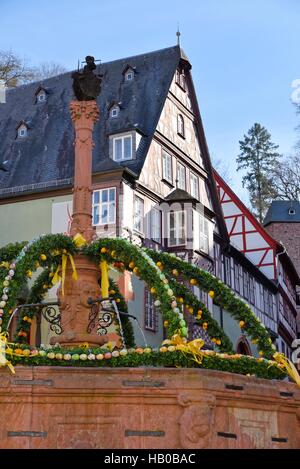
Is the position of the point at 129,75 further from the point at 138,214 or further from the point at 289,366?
the point at 289,366

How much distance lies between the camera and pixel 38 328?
21656 millimetres

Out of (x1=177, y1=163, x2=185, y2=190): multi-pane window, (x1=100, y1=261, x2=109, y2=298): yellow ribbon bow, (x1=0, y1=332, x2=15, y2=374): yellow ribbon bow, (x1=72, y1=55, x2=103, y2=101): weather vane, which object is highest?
(x1=177, y1=163, x2=185, y2=190): multi-pane window

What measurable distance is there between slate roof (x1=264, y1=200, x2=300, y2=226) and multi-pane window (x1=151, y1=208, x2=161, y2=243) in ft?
84.4

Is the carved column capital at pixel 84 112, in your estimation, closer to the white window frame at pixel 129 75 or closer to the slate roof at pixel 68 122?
the slate roof at pixel 68 122

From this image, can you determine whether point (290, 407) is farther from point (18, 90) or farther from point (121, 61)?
point (18, 90)

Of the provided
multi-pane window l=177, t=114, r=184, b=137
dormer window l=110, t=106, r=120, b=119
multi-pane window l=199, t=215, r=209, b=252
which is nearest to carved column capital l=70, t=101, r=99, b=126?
dormer window l=110, t=106, r=120, b=119

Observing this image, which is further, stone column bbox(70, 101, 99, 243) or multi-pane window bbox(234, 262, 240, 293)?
multi-pane window bbox(234, 262, 240, 293)

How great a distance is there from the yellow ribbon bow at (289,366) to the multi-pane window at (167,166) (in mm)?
17294

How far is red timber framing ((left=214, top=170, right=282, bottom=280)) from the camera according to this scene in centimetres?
3509

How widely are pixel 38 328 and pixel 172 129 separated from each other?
30.4 ft

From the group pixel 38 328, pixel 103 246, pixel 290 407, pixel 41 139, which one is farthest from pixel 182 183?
pixel 290 407

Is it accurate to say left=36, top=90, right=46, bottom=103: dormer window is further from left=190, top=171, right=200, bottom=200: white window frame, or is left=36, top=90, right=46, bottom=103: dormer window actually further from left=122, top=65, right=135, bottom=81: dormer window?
left=190, top=171, right=200, bottom=200: white window frame

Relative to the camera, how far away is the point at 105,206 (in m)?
22.9

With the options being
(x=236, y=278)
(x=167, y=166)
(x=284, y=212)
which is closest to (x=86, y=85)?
(x=167, y=166)
